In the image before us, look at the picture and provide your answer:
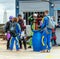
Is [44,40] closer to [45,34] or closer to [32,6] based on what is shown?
[45,34]

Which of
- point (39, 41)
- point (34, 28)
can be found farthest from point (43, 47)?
point (34, 28)

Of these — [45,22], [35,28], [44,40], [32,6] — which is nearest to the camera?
[45,22]

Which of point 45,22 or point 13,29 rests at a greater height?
point 45,22

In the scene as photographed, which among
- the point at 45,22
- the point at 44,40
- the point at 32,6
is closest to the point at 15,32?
the point at 44,40

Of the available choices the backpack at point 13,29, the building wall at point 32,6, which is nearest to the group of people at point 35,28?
the backpack at point 13,29

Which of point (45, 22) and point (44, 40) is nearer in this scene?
point (45, 22)

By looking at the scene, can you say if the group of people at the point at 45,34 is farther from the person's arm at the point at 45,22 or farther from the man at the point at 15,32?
the man at the point at 15,32

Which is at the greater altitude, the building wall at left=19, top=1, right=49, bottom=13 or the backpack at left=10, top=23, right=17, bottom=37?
the building wall at left=19, top=1, right=49, bottom=13

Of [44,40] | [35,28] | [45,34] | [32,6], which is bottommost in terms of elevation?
[44,40]

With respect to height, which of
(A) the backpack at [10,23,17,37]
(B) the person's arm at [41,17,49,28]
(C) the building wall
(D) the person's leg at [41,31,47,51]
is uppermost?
(C) the building wall

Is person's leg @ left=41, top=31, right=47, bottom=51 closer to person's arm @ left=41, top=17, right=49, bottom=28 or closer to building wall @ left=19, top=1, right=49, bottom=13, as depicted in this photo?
person's arm @ left=41, top=17, right=49, bottom=28

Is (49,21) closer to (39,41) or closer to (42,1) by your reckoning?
(39,41)

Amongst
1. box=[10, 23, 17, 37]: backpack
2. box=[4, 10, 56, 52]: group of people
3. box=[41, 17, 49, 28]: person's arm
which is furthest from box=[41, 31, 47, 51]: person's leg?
box=[10, 23, 17, 37]: backpack

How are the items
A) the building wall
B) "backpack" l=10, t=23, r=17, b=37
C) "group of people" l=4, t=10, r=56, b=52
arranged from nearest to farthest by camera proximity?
"group of people" l=4, t=10, r=56, b=52 < "backpack" l=10, t=23, r=17, b=37 < the building wall
